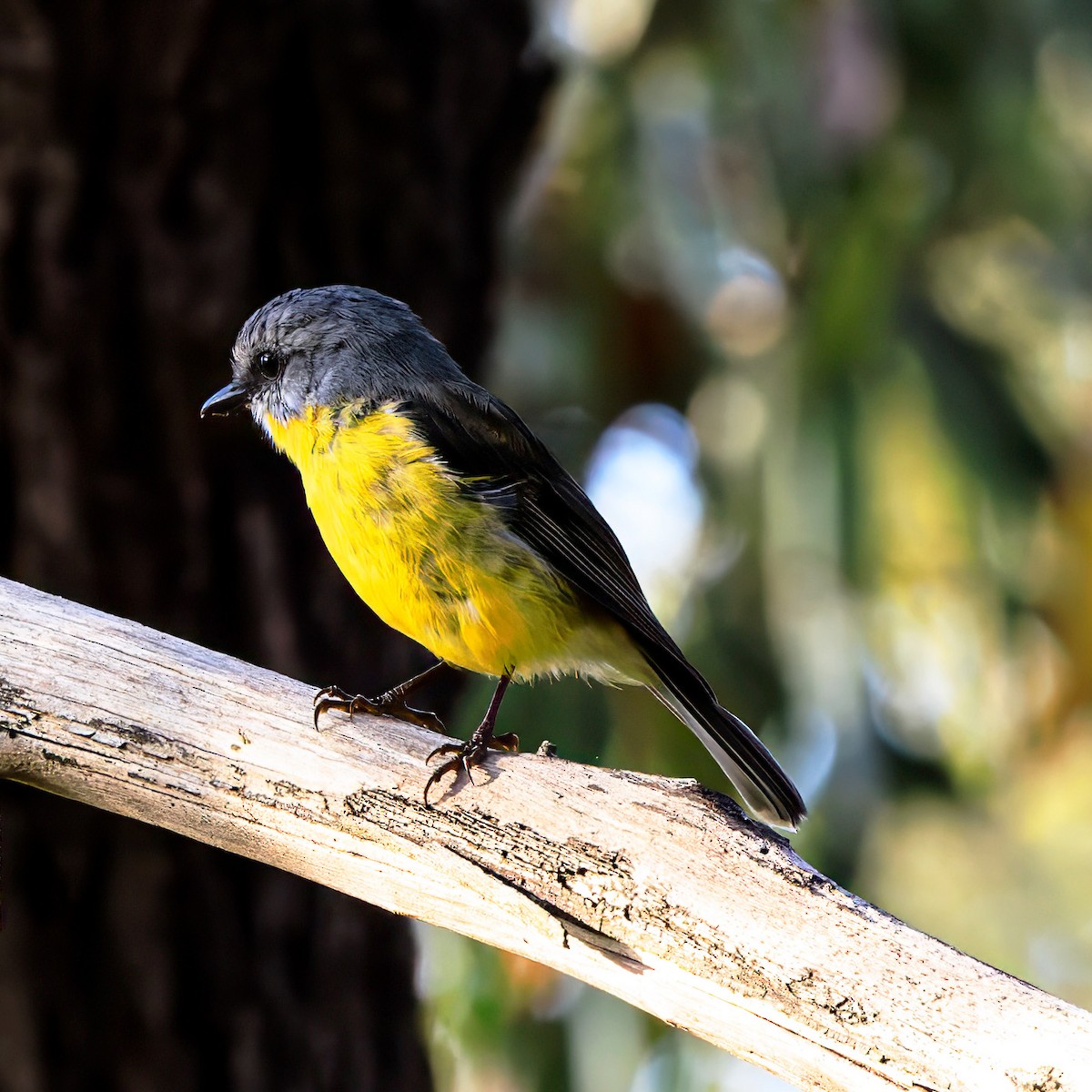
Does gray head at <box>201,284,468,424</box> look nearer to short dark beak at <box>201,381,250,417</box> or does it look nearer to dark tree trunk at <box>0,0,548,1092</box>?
short dark beak at <box>201,381,250,417</box>

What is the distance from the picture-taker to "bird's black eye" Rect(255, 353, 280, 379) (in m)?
2.98

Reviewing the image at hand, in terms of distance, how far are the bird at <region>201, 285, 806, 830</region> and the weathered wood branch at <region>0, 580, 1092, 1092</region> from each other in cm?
25

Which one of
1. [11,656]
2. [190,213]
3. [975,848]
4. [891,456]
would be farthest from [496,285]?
[975,848]

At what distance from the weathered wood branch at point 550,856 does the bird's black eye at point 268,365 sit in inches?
35.3

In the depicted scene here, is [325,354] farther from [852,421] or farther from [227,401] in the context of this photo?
[852,421]

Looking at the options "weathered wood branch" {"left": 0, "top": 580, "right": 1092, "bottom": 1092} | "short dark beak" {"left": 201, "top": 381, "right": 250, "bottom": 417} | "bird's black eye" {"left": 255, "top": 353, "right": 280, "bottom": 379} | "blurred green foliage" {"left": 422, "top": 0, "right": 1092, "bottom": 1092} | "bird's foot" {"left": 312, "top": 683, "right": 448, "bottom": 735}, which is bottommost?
"weathered wood branch" {"left": 0, "top": 580, "right": 1092, "bottom": 1092}

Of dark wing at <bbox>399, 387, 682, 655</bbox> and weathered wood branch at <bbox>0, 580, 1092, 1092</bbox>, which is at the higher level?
dark wing at <bbox>399, 387, 682, 655</bbox>

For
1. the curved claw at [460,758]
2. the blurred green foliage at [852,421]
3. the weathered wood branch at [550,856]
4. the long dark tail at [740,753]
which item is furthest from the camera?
the blurred green foliage at [852,421]

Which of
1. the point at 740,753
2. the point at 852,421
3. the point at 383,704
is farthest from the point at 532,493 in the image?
the point at 852,421

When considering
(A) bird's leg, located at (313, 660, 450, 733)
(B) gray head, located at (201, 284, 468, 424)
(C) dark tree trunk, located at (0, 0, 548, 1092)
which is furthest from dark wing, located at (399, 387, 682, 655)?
(C) dark tree trunk, located at (0, 0, 548, 1092)

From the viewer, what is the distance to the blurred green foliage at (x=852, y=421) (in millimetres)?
4934

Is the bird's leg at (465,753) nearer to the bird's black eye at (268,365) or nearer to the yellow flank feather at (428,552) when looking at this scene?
the yellow flank feather at (428,552)

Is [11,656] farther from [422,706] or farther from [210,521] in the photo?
[422,706]

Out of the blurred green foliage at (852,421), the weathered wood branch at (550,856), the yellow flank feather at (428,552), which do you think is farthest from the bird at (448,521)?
the blurred green foliage at (852,421)
